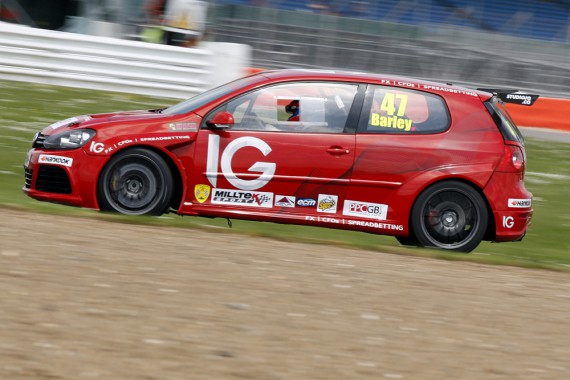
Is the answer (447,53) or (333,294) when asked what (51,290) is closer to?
(333,294)

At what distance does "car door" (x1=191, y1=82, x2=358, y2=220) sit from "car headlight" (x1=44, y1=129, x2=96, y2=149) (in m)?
0.93

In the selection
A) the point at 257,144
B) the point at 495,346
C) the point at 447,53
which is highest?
the point at 447,53

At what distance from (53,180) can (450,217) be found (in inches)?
136

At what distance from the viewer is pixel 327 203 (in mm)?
8641

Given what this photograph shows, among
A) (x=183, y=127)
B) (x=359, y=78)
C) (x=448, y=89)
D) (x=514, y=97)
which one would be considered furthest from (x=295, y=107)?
(x=514, y=97)

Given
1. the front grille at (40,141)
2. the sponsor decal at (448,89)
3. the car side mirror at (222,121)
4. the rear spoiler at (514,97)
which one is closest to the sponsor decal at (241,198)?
the car side mirror at (222,121)

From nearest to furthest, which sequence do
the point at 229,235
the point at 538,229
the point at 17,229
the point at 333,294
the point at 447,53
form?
the point at 333,294
the point at 17,229
the point at 229,235
the point at 538,229
the point at 447,53

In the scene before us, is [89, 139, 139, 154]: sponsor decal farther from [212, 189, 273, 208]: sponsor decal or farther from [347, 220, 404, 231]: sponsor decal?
[347, 220, 404, 231]: sponsor decal

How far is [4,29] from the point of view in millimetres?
17172

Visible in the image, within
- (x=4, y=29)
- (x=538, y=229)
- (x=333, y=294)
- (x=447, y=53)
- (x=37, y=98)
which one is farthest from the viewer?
(x=447, y=53)

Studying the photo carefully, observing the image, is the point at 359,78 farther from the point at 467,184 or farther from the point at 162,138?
the point at 162,138

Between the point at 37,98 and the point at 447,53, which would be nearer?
the point at 37,98

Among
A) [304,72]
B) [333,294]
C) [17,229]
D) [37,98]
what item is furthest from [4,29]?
[333,294]

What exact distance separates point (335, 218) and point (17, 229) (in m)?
2.82
